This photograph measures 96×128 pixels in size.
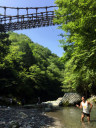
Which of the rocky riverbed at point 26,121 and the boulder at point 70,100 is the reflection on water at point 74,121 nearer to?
the rocky riverbed at point 26,121

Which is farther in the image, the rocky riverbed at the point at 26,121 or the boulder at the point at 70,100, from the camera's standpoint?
the boulder at the point at 70,100

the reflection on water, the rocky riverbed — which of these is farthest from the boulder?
the rocky riverbed

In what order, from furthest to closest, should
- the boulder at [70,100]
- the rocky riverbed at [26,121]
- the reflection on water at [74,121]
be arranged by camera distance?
the boulder at [70,100]
the reflection on water at [74,121]
the rocky riverbed at [26,121]

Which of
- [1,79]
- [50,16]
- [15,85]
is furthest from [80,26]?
[15,85]

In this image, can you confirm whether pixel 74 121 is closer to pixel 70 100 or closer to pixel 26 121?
pixel 26 121

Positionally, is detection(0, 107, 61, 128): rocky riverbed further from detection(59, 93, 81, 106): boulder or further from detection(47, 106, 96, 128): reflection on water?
detection(59, 93, 81, 106): boulder

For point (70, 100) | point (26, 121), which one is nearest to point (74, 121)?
point (26, 121)

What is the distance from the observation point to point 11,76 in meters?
26.3

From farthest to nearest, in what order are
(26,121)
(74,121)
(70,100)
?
(70,100), (74,121), (26,121)

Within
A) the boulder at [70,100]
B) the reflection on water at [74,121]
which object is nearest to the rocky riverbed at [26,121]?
the reflection on water at [74,121]

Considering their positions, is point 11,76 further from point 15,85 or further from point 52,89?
point 52,89

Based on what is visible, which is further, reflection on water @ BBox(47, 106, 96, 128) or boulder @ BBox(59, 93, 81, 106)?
boulder @ BBox(59, 93, 81, 106)

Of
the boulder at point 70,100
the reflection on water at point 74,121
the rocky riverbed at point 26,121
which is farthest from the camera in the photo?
the boulder at point 70,100

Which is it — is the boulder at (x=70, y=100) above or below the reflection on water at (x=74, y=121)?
below
